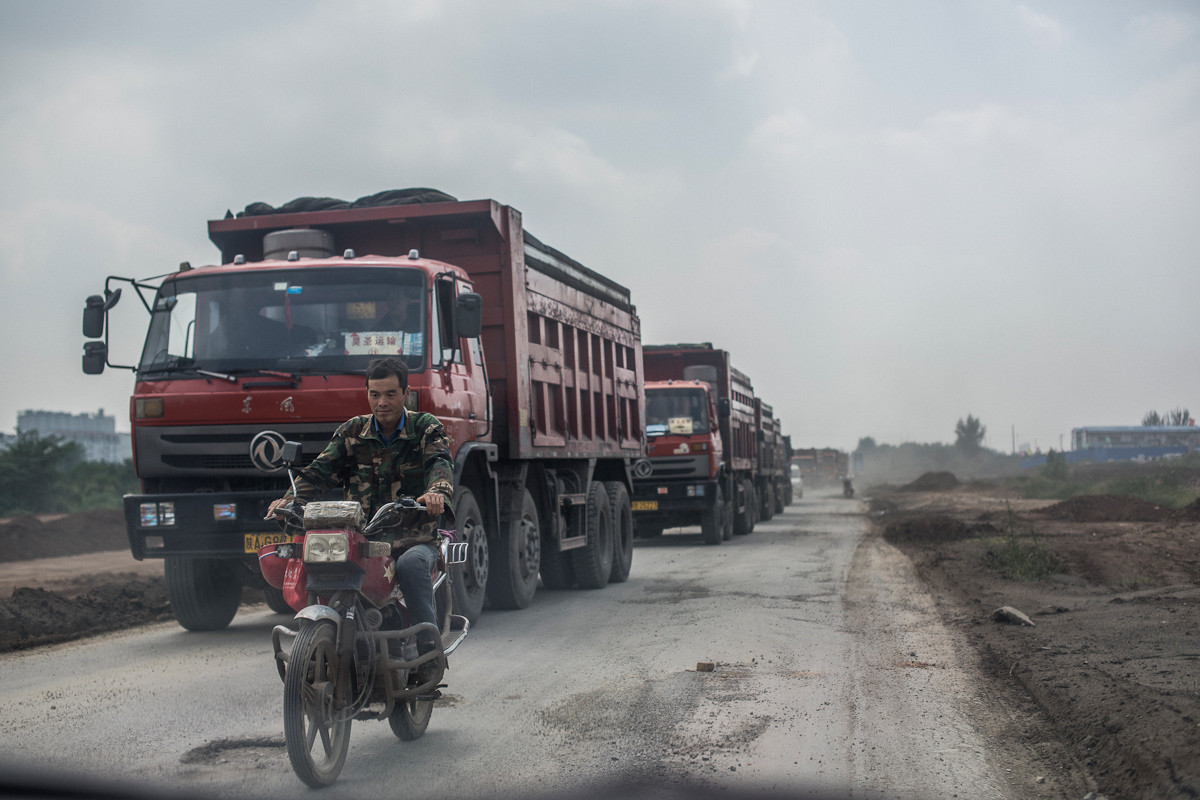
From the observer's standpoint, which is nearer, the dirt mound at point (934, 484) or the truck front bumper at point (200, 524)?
the truck front bumper at point (200, 524)

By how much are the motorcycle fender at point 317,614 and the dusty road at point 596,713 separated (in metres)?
0.66

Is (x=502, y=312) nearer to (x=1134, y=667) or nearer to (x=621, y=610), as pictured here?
(x=621, y=610)

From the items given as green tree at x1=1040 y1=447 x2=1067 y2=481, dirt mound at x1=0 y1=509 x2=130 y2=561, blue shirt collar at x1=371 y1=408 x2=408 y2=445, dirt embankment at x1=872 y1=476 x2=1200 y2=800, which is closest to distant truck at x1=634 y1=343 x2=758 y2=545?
dirt embankment at x1=872 y1=476 x2=1200 y2=800

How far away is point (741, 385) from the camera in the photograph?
26562 mm

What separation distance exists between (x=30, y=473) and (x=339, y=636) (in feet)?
90.8

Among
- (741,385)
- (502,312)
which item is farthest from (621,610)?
(741,385)

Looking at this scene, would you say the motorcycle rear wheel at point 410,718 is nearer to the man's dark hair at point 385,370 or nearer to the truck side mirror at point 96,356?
the man's dark hair at point 385,370

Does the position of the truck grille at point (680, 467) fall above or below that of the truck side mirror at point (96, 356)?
below

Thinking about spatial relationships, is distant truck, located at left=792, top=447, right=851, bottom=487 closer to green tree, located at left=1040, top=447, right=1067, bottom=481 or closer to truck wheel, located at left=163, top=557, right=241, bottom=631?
green tree, located at left=1040, top=447, right=1067, bottom=481

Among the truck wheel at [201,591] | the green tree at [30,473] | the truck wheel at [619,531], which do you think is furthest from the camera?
the green tree at [30,473]

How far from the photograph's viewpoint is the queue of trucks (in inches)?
328

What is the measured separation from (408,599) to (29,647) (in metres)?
5.35

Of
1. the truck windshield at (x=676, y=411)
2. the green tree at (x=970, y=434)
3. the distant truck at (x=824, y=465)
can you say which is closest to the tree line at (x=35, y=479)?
the truck windshield at (x=676, y=411)

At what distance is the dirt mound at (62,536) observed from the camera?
63.6 feet
